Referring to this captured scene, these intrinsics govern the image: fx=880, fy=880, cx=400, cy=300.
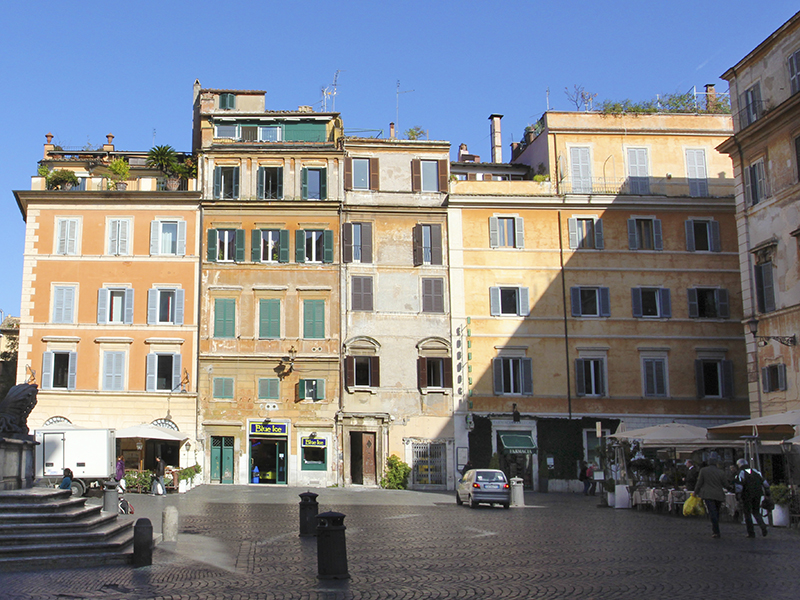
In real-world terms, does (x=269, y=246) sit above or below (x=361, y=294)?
above

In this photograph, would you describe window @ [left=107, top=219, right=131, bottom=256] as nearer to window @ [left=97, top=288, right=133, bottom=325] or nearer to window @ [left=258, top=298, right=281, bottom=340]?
window @ [left=97, top=288, right=133, bottom=325]

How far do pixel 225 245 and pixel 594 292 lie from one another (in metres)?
17.4

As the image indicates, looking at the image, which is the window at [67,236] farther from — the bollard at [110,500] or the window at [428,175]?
the bollard at [110,500]

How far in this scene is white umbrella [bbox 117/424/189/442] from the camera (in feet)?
115

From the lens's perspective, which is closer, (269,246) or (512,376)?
(512,376)

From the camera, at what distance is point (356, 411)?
129ft

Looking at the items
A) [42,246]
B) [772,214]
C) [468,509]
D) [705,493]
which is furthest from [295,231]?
[705,493]

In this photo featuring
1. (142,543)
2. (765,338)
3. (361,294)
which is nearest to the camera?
(142,543)

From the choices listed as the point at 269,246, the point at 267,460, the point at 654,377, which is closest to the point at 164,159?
the point at 269,246

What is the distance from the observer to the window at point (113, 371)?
38875 millimetres

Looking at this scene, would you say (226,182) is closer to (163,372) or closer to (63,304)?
(63,304)

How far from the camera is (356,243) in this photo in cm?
4084

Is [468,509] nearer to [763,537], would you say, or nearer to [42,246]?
[763,537]

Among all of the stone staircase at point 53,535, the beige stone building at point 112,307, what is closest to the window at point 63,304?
the beige stone building at point 112,307
